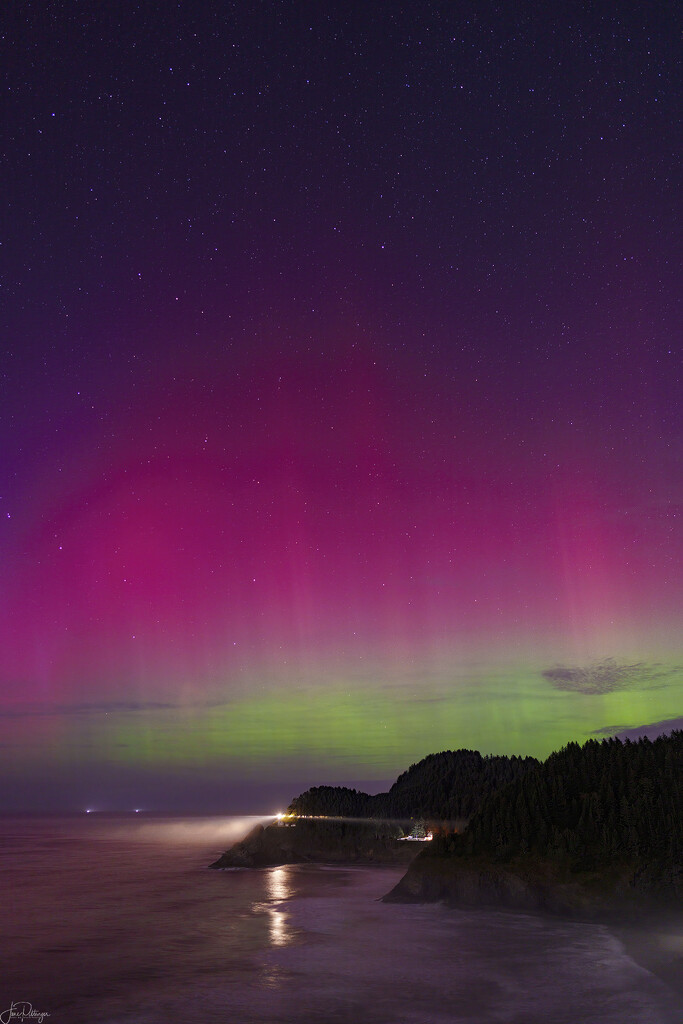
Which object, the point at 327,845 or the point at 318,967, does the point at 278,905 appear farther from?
the point at 327,845

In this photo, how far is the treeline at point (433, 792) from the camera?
156m

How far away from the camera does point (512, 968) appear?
185ft

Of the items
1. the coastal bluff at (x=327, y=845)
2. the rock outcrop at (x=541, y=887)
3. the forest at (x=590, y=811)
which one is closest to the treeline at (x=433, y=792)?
the coastal bluff at (x=327, y=845)

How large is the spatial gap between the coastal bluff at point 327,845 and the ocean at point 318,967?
52404mm

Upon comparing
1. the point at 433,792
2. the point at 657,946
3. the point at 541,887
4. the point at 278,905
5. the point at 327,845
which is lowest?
the point at 278,905

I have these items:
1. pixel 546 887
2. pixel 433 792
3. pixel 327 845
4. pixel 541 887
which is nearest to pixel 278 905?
pixel 541 887

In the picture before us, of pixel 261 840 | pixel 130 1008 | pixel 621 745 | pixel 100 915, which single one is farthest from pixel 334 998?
pixel 261 840

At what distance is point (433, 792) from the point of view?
164 meters

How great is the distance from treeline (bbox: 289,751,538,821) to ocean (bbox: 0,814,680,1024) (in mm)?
53083

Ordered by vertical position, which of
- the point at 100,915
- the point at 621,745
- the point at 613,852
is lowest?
the point at 100,915

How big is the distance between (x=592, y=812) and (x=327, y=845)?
93.3m

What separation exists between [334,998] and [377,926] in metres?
28.6

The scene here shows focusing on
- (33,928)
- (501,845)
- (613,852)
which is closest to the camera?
(613,852)

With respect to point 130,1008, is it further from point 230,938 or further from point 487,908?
point 487,908
